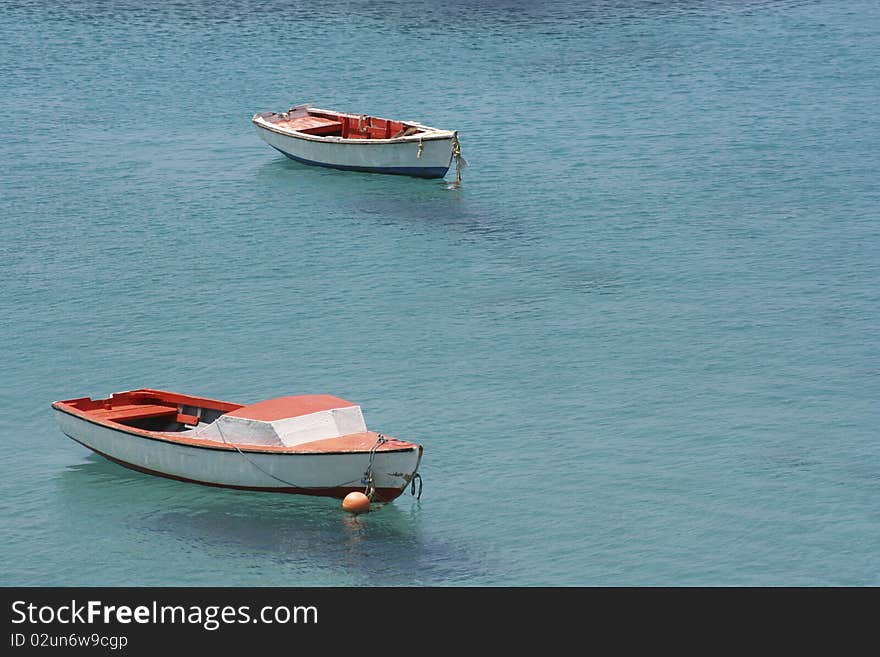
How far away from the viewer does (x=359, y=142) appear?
69.8m

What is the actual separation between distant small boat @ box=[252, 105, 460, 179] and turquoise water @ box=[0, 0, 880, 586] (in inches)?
43.8

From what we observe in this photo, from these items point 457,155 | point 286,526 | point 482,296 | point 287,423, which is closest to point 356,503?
point 286,526

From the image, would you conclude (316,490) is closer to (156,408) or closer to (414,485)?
(414,485)

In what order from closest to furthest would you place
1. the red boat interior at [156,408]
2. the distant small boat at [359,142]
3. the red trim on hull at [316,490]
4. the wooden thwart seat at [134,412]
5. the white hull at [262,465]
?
the white hull at [262,465], the red trim on hull at [316,490], the wooden thwart seat at [134,412], the red boat interior at [156,408], the distant small boat at [359,142]

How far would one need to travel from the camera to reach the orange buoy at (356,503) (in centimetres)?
3731

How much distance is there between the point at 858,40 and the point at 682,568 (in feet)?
225

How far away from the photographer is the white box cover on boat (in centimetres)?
3819

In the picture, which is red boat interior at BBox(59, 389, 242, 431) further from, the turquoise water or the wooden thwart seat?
the turquoise water

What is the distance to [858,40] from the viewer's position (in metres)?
96.3

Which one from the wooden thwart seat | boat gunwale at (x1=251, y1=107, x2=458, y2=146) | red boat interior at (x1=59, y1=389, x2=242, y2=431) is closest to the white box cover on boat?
red boat interior at (x1=59, y1=389, x2=242, y2=431)

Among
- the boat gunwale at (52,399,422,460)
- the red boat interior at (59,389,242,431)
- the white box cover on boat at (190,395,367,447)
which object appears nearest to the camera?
the boat gunwale at (52,399,422,460)

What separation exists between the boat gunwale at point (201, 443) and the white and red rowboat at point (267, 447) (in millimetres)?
24

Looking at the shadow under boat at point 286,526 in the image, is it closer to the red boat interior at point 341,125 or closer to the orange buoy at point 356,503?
the orange buoy at point 356,503

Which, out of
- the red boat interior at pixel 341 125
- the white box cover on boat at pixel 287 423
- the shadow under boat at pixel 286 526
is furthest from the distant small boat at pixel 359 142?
the shadow under boat at pixel 286 526
